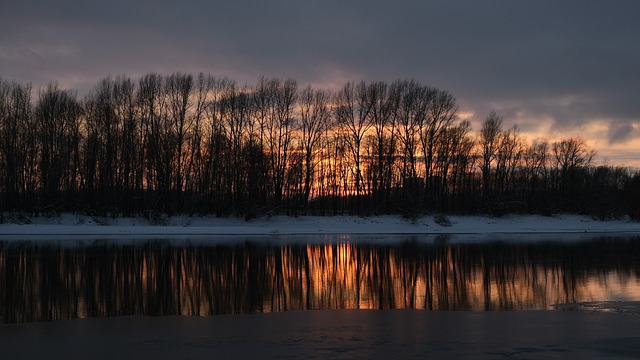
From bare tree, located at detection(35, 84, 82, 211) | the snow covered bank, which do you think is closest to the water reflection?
the snow covered bank

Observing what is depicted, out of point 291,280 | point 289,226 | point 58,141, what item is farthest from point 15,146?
point 291,280

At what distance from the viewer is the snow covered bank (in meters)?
43.5

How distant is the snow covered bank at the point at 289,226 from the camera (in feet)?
143

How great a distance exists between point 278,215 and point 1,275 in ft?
126

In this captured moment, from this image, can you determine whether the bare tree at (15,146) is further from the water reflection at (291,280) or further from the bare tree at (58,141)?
the water reflection at (291,280)

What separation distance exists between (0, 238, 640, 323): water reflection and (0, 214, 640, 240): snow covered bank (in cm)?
1355

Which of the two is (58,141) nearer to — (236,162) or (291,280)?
(236,162)

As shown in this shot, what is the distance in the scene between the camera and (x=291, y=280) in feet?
61.0

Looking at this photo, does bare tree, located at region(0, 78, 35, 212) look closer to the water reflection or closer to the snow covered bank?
the snow covered bank

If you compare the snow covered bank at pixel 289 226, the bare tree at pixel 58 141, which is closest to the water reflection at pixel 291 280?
the snow covered bank at pixel 289 226

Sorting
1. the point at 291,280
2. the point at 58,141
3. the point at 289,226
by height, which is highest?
the point at 58,141

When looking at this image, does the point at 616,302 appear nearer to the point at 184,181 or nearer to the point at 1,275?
the point at 1,275

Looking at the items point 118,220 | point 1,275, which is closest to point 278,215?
point 118,220

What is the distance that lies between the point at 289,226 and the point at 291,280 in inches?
1366
